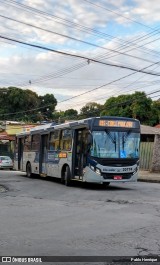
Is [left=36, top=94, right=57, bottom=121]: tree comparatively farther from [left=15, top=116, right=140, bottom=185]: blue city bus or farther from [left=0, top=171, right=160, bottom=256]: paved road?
[left=0, top=171, right=160, bottom=256]: paved road

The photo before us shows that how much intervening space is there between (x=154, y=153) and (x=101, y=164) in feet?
41.3

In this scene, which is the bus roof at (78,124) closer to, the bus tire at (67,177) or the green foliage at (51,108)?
the bus tire at (67,177)

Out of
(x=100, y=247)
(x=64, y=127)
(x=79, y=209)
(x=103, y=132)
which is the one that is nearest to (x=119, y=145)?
(x=103, y=132)

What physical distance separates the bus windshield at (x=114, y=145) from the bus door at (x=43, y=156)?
6.21 meters

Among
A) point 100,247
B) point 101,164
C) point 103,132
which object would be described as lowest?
point 100,247

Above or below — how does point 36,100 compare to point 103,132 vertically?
above

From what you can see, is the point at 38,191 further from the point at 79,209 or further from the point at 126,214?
the point at 126,214

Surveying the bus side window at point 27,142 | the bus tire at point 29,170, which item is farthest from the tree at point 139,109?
the bus tire at point 29,170

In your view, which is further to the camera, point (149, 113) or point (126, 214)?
point (149, 113)

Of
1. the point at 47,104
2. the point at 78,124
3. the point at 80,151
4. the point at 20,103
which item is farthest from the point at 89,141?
the point at 47,104

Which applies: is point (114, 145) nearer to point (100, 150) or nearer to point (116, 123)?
point (100, 150)

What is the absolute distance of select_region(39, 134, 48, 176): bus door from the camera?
24.1m

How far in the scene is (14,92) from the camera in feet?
241

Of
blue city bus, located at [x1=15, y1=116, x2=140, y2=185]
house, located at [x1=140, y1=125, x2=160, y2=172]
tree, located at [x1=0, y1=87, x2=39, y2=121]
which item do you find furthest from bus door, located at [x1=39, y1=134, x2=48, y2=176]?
tree, located at [x1=0, y1=87, x2=39, y2=121]
